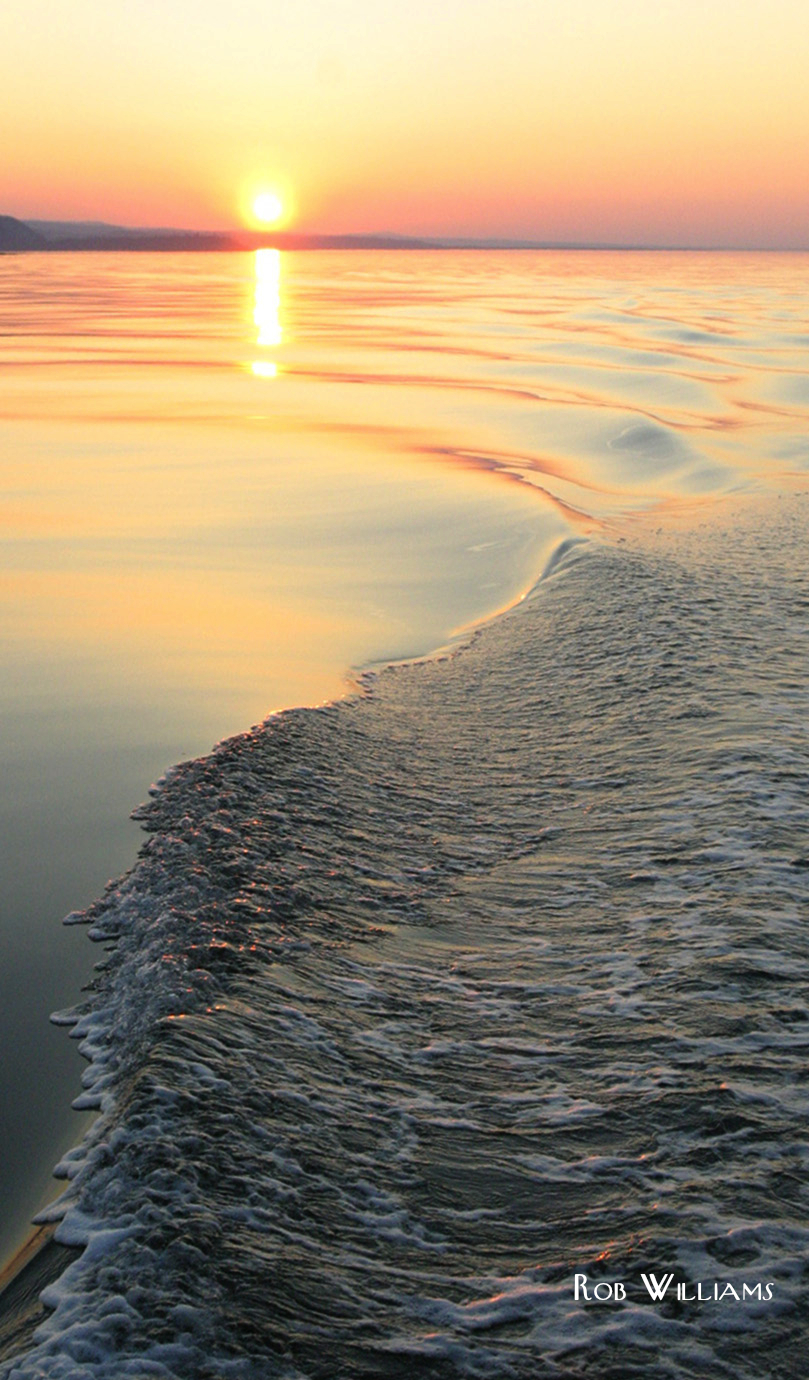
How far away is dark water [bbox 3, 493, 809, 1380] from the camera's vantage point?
327 cm

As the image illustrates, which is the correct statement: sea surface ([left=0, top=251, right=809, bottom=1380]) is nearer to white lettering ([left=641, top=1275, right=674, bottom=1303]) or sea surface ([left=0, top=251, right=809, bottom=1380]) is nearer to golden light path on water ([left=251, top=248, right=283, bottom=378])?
white lettering ([left=641, top=1275, right=674, bottom=1303])

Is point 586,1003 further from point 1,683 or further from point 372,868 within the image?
point 1,683

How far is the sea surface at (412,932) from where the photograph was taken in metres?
3.36

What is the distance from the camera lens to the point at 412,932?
541cm

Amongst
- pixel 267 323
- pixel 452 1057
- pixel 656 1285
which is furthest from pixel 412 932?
pixel 267 323

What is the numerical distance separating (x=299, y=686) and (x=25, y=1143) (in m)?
5.02

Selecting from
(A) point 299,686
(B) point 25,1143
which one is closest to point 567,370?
(A) point 299,686

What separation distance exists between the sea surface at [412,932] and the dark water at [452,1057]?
Answer: 0.05 ft

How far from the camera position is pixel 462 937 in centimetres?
539

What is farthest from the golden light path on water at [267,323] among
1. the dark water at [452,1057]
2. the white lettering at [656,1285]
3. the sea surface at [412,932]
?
the white lettering at [656,1285]

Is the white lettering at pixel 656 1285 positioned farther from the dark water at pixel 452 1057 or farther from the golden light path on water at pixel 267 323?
the golden light path on water at pixel 267 323

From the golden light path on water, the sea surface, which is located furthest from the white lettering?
the golden light path on water

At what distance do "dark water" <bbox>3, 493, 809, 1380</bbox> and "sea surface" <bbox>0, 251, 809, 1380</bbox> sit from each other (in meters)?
0.02

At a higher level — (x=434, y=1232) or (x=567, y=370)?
(x=567, y=370)
